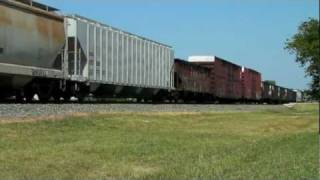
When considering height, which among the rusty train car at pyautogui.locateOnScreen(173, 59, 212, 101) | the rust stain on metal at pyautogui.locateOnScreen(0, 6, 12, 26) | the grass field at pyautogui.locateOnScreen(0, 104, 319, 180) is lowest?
the grass field at pyautogui.locateOnScreen(0, 104, 319, 180)

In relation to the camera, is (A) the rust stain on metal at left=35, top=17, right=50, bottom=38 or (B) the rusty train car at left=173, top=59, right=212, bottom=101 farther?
(B) the rusty train car at left=173, top=59, right=212, bottom=101

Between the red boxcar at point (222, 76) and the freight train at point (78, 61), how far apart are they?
5.86 meters

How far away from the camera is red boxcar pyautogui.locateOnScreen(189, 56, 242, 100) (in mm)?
54656

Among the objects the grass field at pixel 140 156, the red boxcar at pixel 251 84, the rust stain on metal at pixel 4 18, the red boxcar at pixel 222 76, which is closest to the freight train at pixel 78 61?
the rust stain on metal at pixel 4 18

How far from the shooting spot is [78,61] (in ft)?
91.1

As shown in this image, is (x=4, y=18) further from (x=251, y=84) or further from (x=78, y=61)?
(x=251, y=84)

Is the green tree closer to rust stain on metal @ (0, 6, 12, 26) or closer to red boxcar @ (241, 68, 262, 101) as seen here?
red boxcar @ (241, 68, 262, 101)

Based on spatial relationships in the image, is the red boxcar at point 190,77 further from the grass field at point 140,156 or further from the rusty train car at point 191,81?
the grass field at point 140,156

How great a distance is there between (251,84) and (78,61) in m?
44.9

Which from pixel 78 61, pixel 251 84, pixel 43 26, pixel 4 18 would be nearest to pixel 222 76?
pixel 251 84

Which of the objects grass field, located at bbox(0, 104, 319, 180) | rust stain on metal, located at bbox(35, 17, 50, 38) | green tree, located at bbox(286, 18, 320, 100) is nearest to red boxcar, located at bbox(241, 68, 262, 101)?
green tree, located at bbox(286, 18, 320, 100)

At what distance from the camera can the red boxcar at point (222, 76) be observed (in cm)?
5466

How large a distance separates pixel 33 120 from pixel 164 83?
2697 cm

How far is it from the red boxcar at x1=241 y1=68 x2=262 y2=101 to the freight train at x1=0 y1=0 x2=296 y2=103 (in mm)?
18548
